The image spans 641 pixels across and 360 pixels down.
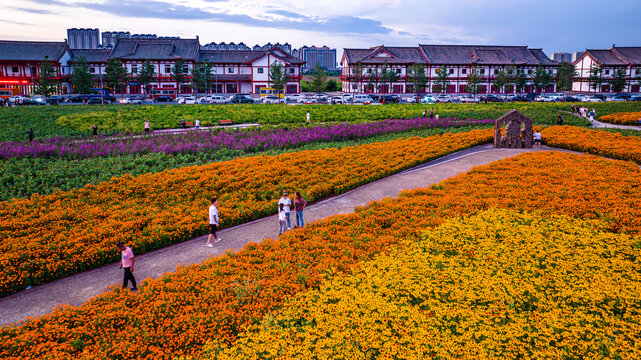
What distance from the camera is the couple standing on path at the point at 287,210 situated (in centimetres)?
1468

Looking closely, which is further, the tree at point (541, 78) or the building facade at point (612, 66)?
the building facade at point (612, 66)

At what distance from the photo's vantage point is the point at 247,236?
15.2 m

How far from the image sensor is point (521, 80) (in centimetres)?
8581

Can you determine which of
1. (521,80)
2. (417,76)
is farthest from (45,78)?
(521,80)

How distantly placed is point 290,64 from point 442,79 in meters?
31.5

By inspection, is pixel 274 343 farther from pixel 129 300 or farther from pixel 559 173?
pixel 559 173

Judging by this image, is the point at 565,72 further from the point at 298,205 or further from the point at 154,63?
the point at 298,205

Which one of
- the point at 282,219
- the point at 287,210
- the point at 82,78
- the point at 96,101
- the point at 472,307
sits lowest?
the point at 472,307

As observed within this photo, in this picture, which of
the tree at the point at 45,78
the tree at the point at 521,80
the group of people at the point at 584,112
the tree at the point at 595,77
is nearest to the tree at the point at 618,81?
the tree at the point at 595,77

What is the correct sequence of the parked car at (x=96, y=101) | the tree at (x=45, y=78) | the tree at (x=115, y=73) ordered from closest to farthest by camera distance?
the parked car at (x=96, y=101) < the tree at (x=115, y=73) < the tree at (x=45, y=78)

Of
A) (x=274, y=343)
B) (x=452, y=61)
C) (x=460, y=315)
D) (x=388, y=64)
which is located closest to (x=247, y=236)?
(x=274, y=343)

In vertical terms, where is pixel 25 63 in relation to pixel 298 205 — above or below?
above

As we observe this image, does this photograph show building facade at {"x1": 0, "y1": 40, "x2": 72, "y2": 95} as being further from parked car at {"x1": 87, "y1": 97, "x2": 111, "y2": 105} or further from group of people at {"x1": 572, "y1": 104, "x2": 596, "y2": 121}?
group of people at {"x1": 572, "y1": 104, "x2": 596, "y2": 121}

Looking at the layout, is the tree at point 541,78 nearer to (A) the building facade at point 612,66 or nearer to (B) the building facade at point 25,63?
(A) the building facade at point 612,66
